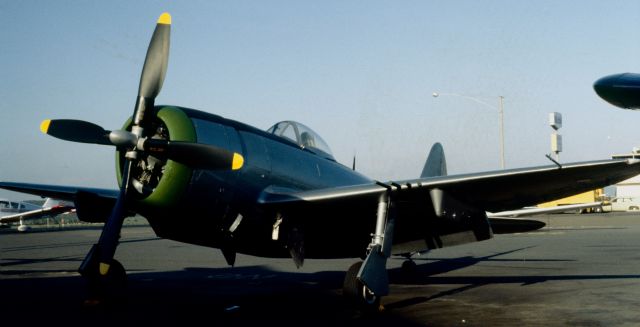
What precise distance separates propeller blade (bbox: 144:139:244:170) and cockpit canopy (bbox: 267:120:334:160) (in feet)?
8.01

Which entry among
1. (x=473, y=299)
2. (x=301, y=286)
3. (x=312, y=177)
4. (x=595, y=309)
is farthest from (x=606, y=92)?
(x=301, y=286)

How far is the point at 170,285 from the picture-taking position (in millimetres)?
10594

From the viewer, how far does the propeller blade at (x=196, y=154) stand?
725 centimetres

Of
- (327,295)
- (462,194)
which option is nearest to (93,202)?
(327,295)

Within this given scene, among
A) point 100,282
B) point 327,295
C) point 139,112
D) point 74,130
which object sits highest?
point 139,112

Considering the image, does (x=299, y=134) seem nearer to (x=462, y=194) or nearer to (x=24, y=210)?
(x=462, y=194)

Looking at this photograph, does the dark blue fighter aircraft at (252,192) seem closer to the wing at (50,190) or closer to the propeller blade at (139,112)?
the propeller blade at (139,112)

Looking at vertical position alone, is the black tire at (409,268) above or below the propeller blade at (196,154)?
below

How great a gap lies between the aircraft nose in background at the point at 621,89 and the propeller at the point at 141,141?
4099 mm

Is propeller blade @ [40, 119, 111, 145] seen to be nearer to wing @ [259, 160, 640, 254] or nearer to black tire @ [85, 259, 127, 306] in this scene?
black tire @ [85, 259, 127, 306]

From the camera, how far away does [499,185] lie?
26.7ft

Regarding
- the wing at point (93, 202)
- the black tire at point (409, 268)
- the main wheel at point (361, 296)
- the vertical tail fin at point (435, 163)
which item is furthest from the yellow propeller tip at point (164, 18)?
the vertical tail fin at point (435, 163)

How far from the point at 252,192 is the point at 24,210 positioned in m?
42.9

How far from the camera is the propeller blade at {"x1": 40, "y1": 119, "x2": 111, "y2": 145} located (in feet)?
25.6
